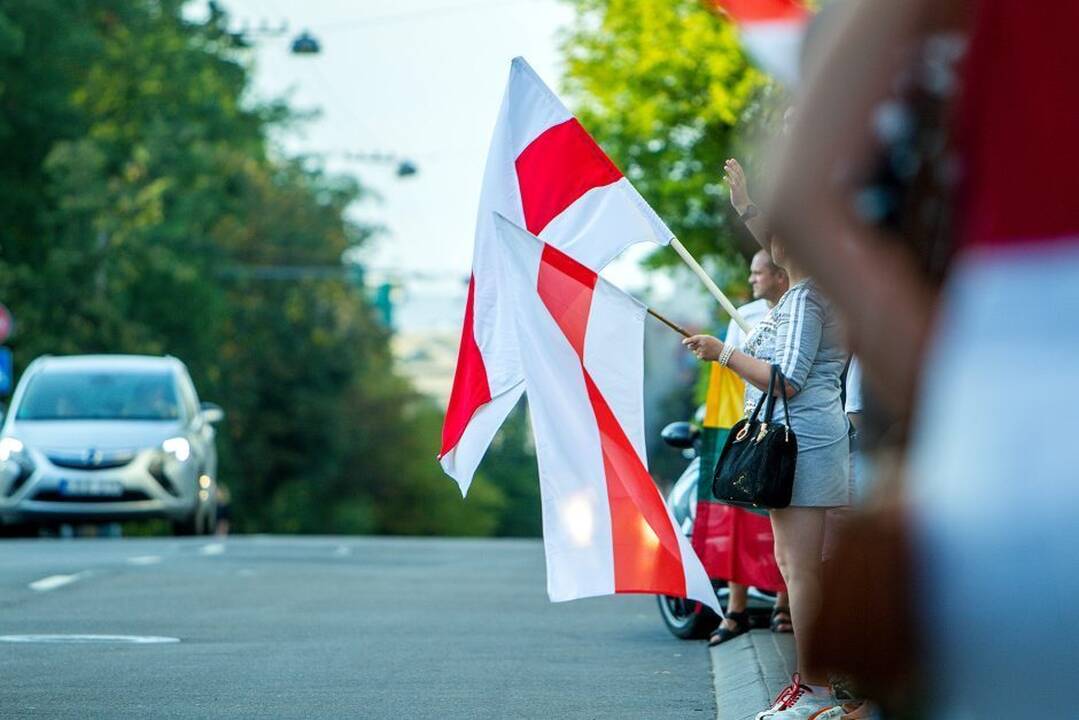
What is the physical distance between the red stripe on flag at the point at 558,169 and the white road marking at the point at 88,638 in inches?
145

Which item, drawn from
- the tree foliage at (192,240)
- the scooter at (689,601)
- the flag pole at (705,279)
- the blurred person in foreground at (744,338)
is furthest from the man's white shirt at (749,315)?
the tree foliage at (192,240)

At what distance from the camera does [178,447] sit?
22.2 meters

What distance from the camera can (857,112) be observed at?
196 cm

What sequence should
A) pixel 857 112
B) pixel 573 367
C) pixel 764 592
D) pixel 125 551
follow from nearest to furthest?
pixel 857 112
pixel 573 367
pixel 764 592
pixel 125 551

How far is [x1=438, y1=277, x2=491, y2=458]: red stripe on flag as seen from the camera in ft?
24.1

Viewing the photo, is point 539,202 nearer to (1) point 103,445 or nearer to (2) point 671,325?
(2) point 671,325

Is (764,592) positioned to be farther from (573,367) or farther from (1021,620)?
(1021,620)

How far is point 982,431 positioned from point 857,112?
31 cm

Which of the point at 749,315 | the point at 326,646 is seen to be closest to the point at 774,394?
the point at 749,315

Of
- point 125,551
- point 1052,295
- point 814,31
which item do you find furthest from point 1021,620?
point 125,551

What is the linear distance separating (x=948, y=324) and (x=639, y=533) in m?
4.26

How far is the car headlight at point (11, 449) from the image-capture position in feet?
71.2

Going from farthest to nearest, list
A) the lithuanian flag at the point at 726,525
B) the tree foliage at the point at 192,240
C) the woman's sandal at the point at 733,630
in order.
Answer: the tree foliage at the point at 192,240 → the woman's sandal at the point at 733,630 → the lithuanian flag at the point at 726,525

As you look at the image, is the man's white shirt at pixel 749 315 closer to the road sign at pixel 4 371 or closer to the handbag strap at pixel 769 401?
the handbag strap at pixel 769 401
